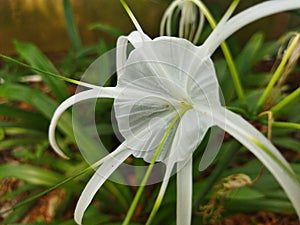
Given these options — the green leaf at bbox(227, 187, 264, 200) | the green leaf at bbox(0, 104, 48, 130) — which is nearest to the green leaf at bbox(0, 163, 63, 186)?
the green leaf at bbox(0, 104, 48, 130)

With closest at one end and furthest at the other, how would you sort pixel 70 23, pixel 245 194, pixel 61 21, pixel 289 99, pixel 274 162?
1. pixel 274 162
2. pixel 289 99
3. pixel 245 194
4. pixel 70 23
5. pixel 61 21

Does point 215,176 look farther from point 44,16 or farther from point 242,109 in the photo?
point 44,16

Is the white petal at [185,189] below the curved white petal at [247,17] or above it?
below

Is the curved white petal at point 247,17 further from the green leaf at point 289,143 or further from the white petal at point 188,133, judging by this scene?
the green leaf at point 289,143

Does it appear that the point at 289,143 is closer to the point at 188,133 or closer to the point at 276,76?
the point at 276,76

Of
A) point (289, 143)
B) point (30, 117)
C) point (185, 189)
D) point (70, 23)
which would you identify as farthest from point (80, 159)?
point (185, 189)

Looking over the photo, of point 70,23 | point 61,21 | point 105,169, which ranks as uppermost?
point 61,21

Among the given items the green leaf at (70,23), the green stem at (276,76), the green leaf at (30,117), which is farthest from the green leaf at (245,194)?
the green leaf at (70,23)
